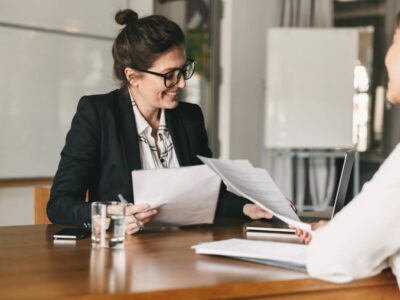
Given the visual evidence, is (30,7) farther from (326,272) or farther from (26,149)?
(326,272)

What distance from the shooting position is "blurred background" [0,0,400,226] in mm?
4320

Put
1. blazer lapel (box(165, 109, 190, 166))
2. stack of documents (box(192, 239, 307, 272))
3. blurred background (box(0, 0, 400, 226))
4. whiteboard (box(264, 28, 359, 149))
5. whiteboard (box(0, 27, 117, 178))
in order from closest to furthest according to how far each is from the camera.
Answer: stack of documents (box(192, 239, 307, 272)) < blazer lapel (box(165, 109, 190, 166)) < whiteboard (box(0, 27, 117, 178)) < blurred background (box(0, 0, 400, 226)) < whiteboard (box(264, 28, 359, 149))

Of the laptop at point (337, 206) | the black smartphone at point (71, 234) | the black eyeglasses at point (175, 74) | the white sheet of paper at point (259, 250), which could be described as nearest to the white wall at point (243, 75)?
the black eyeglasses at point (175, 74)

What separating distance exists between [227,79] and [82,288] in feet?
14.8

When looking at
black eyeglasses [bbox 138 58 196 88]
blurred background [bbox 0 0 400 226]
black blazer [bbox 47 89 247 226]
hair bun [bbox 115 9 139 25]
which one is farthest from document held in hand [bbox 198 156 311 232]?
blurred background [bbox 0 0 400 226]

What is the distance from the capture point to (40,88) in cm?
396

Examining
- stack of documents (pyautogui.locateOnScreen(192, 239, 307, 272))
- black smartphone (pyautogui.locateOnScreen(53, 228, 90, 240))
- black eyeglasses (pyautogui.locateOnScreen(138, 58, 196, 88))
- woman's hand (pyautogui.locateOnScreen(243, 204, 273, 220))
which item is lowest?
woman's hand (pyautogui.locateOnScreen(243, 204, 273, 220))

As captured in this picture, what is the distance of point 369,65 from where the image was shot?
6270mm

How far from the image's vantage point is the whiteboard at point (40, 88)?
3803 mm

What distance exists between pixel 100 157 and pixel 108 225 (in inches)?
26.5

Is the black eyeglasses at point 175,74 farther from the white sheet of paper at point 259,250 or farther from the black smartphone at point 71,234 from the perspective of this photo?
the white sheet of paper at point 259,250

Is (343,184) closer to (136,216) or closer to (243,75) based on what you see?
(136,216)

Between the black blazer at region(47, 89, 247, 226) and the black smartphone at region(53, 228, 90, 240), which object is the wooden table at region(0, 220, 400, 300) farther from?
the black blazer at region(47, 89, 247, 226)

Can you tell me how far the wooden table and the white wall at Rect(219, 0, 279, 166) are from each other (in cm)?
398
